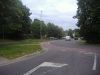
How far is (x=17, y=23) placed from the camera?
232 ft

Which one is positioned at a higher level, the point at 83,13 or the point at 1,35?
the point at 83,13

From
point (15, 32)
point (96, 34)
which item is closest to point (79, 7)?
point (96, 34)

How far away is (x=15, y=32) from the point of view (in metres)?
83.9

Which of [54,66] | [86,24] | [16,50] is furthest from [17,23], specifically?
[54,66]

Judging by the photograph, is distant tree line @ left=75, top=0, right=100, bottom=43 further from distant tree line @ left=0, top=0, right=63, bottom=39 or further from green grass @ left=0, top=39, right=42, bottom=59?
green grass @ left=0, top=39, right=42, bottom=59

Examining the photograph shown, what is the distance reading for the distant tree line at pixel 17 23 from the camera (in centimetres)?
3945

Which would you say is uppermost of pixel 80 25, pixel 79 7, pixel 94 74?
pixel 79 7

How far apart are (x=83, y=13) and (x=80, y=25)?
3062 mm

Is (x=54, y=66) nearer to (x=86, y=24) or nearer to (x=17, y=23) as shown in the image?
(x=86, y=24)

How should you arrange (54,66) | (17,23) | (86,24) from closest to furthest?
(54,66) → (86,24) → (17,23)

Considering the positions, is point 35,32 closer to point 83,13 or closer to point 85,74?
point 83,13

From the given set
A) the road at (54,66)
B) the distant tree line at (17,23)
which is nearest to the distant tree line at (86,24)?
the distant tree line at (17,23)

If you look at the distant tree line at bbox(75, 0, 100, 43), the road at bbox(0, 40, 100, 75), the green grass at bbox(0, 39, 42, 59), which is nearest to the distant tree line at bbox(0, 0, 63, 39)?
the green grass at bbox(0, 39, 42, 59)

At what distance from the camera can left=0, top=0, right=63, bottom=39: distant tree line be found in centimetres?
3945
